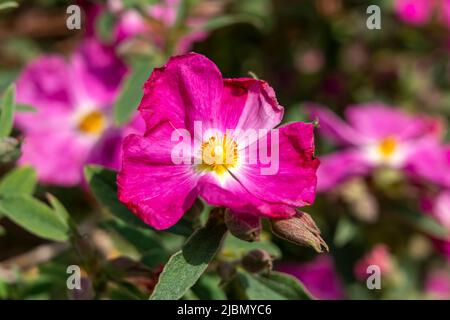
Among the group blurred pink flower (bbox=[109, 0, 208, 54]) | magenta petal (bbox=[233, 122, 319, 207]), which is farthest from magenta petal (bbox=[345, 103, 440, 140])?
magenta petal (bbox=[233, 122, 319, 207])

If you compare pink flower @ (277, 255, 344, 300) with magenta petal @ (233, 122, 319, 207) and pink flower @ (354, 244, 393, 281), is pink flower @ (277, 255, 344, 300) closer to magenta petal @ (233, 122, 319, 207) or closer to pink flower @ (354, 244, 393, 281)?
pink flower @ (354, 244, 393, 281)

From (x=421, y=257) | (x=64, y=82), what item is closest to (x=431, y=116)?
(x=421, y=257)

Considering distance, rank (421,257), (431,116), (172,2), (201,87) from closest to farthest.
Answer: (201,87) < (172,2) < (421,257) < (431,116)

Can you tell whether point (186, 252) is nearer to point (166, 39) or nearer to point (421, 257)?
point (166, 39)

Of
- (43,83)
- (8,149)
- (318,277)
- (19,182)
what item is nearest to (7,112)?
(8,149)

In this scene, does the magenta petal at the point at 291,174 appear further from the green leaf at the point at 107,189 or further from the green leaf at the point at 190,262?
the green leaf at the point at 107,189

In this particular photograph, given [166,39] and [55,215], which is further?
[166,39]
